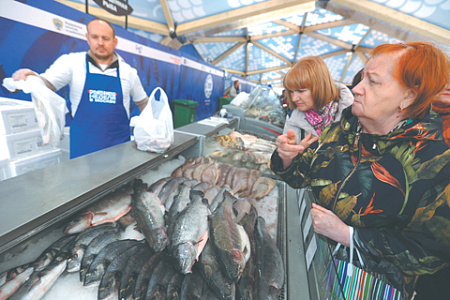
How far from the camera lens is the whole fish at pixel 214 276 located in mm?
927

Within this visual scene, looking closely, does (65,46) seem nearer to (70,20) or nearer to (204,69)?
(70,20)

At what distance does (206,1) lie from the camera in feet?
21.4

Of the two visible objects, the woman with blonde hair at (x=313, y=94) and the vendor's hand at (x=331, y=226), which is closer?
the vendor's hand at (x=331, y=226)

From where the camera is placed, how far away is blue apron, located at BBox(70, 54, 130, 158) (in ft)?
8.09

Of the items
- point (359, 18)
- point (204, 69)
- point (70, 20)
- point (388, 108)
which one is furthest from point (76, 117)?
point (359, 18)

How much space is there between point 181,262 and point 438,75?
55.1 inches

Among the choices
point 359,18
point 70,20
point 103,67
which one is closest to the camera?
point 103,67

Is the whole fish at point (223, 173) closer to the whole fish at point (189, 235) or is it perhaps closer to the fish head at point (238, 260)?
the whole fish at point (189, 235)

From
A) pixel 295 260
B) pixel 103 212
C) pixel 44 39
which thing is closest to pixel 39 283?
pixel 103 212

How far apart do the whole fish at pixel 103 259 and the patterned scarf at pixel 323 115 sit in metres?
1.77

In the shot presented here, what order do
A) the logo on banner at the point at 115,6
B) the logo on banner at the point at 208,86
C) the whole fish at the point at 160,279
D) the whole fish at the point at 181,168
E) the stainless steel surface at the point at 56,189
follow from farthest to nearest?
the logo on banner at the point at 208,86 < the logo on banner at the point at 115,6 < the whole fish at the point at 181,168 < the whole fish at the point at 160,279 < the stainless steel surface at the point at 56,189

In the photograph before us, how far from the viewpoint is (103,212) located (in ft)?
4.20

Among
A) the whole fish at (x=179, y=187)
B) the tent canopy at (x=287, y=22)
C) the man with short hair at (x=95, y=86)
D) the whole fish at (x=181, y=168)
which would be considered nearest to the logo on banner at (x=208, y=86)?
the tent canopy at (x=287, y=22)

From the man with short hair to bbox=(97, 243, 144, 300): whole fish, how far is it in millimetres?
2037
